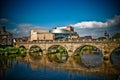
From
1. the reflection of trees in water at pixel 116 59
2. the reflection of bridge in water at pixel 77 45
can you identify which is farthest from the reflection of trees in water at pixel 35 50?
the reflection of trees in water at pixel 116 59

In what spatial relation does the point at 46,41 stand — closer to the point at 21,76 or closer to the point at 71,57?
the point at 71,57

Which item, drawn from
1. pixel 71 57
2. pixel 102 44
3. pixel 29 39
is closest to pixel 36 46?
pixel 29 39

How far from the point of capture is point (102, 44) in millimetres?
12117

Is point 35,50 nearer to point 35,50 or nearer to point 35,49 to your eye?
point 35,50

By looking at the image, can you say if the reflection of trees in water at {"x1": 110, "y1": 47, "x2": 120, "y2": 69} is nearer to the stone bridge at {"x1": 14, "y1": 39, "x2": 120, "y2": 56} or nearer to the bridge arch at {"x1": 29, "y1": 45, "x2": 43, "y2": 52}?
the stone bridge at {"x1": 14, "y1": 39, "x2": 120, "y2": 56}

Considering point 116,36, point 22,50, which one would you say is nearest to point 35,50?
point 22,50

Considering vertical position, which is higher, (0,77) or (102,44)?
(102,44)

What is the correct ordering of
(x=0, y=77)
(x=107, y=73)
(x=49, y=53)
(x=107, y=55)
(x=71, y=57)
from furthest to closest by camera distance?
(x=49, y=53), (x=71, y=57), (x=107, y=55), (x=107, y=73), (x=0, y=77)

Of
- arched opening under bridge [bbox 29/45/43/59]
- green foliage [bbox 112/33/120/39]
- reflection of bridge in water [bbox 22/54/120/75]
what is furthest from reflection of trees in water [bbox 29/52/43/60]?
green foliage [bbox 112/33/120/39]

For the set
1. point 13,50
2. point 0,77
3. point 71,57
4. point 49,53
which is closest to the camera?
point 0,77

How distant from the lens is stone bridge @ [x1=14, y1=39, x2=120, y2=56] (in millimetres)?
11703

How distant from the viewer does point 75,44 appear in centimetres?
1332

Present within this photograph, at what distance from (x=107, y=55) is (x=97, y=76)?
157 inches

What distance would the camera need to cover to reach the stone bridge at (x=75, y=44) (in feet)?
38.4
